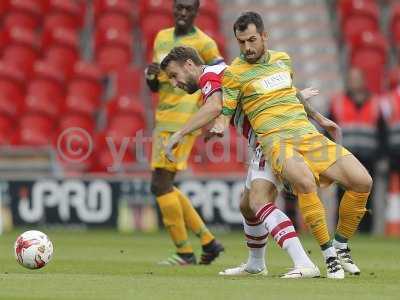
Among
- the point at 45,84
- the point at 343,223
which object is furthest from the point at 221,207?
the point at 343,223

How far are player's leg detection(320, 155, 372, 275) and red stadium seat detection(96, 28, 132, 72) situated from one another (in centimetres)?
1031

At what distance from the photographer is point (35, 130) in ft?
58.2

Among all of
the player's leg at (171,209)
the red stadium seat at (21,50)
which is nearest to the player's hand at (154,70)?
the player's leg at (171,209)

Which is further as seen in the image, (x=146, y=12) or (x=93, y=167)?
(x=146, y=12)

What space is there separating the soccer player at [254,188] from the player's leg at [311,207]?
13cm

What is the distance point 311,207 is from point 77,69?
34.4 ft

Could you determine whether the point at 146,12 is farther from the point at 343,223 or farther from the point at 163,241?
the point at 343,223

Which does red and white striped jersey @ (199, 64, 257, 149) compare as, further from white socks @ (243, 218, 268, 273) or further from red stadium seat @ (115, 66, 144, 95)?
red stadium seat @ (115, 66, 144, 95)

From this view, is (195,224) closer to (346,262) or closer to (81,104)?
(346,262)

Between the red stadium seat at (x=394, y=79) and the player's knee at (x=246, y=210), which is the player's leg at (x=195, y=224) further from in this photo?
the red stadium seat at (x=394, y=79)

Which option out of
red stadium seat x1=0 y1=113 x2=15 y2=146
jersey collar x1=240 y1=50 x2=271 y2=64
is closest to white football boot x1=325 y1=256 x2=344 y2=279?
jersey collar x1=240 y1=50 x2=271 y2=64

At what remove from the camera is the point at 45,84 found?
1847 cm

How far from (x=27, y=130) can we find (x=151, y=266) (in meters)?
8.09

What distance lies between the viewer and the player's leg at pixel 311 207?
8219mm
